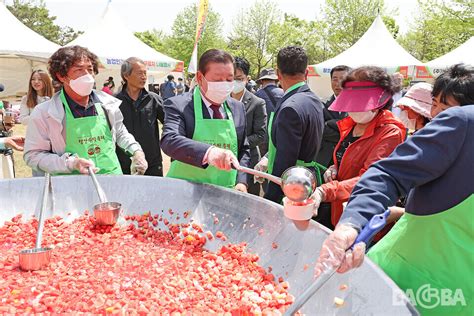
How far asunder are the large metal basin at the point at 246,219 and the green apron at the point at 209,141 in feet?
0.59

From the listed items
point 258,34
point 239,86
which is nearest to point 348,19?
point 258,34

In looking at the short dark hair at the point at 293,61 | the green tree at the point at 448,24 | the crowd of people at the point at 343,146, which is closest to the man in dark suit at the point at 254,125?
the crowd of people at the point at 343,146

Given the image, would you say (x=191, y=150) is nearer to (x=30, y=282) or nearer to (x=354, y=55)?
(x=30, y=282)

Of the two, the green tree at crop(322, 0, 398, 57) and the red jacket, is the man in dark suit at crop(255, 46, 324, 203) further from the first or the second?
the green tree at crop(322, 0, 398, 57)

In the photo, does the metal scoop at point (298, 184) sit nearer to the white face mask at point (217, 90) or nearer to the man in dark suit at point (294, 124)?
the man in dark suit at point (294, 124)

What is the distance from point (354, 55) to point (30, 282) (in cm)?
1366

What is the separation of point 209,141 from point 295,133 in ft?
1.69

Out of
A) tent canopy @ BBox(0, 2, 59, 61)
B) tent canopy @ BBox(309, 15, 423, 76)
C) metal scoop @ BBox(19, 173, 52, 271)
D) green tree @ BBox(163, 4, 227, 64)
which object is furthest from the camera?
green tree @ BBox(163, 4, 227, 64)

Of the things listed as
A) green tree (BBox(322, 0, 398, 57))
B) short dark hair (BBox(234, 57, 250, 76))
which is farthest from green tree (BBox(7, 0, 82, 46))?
short dark hair (BBox(234, 57, 250, 76))

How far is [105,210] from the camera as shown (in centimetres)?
226

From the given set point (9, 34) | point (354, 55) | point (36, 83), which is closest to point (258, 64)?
point (354, 55)

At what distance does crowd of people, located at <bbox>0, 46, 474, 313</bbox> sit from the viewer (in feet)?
3.91

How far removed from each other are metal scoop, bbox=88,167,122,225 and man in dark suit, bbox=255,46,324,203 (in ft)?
3.01

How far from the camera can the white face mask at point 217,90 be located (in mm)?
2559
